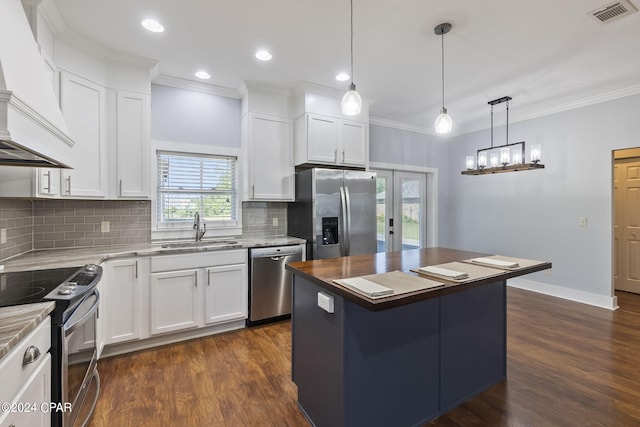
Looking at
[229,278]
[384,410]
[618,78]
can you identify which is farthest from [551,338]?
[229,278]

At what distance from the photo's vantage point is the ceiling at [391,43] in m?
2.18

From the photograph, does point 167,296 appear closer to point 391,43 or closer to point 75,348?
point 75,348

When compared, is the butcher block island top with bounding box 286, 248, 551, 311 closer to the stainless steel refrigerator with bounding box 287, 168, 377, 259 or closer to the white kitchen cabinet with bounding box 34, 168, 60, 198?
the stainless steel refrigerator with bounding box 287, 168, 377, 259

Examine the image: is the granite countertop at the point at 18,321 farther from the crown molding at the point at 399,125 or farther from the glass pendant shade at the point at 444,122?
the crown molding at the point at 399,125

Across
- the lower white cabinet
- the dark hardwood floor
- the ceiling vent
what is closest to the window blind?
the lower white cabinet

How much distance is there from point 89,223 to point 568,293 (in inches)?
235

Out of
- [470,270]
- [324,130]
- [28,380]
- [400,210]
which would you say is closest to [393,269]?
[470,270]

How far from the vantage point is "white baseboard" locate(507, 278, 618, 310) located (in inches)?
147

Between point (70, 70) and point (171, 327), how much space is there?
2.46 meters

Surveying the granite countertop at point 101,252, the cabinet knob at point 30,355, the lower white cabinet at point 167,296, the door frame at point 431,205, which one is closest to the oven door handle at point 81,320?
the cabinet knob at point 30,355

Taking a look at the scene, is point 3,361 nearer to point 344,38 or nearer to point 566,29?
point 344,38

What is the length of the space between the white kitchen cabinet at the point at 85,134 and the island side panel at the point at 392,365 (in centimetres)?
261

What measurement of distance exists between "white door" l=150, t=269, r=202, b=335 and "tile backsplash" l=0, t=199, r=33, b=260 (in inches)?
39.8

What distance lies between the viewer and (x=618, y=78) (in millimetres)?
3336
